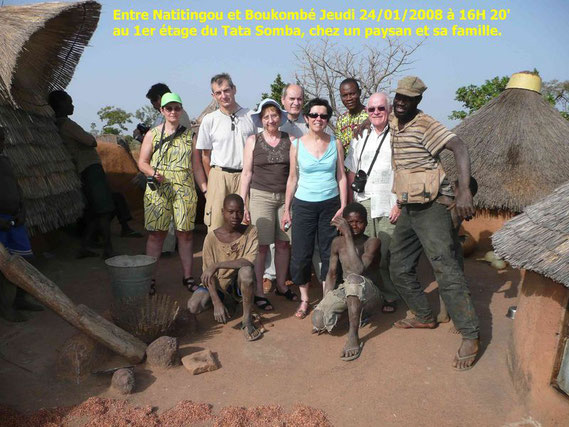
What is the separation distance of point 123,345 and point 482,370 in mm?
2648

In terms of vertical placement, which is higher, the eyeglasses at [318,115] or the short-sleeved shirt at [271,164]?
the eyeglasses at [318,115]

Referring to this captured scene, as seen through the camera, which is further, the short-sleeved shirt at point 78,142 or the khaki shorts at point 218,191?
the short-sleeved shirt at point 78,142

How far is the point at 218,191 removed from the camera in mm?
4754

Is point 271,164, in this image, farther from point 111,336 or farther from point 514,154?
point 514,154

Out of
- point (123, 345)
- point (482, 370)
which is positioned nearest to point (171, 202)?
point (123, 345)

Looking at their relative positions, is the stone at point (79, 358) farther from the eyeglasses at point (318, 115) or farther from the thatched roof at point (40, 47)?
the thatched roof at point (40, 47)

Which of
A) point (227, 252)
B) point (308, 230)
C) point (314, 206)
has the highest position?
point (314, 206)

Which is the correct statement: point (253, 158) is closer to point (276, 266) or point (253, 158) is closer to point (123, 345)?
point (276, 266)

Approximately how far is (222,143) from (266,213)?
0.79 metres

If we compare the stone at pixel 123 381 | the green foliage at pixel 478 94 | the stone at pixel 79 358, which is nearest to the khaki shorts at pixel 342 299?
the stone at pixel 123 381

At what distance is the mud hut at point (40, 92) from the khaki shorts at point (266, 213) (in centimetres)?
242

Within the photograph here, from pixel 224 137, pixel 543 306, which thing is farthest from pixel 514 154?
pixel 224 137

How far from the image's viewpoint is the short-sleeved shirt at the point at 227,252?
4422 mm

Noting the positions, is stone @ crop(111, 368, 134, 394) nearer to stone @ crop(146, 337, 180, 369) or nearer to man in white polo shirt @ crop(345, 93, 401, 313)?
stone @ crop(146, 337, 180, 369)
